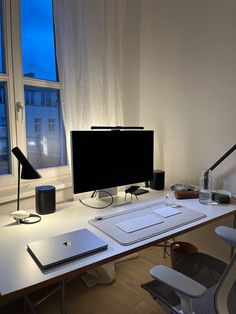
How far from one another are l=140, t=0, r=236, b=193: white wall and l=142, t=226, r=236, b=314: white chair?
0.76 m

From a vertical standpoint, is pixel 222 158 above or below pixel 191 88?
below

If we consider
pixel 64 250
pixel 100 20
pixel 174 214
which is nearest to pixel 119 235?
pixel 64 250

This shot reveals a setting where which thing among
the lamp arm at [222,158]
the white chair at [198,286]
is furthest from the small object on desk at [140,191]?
the white chair at [198,286]

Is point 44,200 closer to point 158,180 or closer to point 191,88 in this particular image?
point 158,180

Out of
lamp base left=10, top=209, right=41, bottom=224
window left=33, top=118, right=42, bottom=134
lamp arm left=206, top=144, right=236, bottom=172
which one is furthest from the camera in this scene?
window left=33, top=118, right=42, bottom=134

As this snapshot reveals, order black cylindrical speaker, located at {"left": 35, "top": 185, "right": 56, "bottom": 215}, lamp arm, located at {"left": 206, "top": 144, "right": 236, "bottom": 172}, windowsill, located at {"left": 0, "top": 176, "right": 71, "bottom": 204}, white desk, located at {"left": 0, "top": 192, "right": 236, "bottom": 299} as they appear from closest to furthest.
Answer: white desk, located at {"left": 0, "top": 192, "right": 236, "bottom": 299} < black cylindrical speaker, located at {"left": 35, "top": 185, "right": 56, "bottom": 215} < windowsill, located at {"left": 0, "top": 176, "right": 71, "bottom": 204} < lamp arm, located at {"left": 206, "top": 144, "right": 236, "bottom": 172}

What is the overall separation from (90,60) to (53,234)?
1.23 meters

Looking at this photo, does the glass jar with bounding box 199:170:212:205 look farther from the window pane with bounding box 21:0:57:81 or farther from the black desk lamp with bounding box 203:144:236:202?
the window pane with bounding box 21:0:57:81

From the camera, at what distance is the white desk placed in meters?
0.88

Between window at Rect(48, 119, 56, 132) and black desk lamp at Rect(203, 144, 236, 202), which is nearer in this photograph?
black desk lamp at Rect(203, 144, 236, 202)

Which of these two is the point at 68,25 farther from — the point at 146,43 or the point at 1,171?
the point at 1,171

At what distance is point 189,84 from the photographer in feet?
6.58

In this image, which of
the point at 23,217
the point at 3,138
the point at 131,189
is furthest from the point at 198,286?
the point at 3,138

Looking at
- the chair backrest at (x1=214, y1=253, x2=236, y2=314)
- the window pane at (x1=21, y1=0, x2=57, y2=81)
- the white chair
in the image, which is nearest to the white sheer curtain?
the window pane at (x1=21, y1=0, x2=57, y2=81)
